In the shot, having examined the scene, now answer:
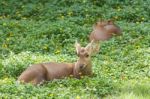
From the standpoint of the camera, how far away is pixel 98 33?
47.9 feet

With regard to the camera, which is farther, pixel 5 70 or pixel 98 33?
pixel 98 33

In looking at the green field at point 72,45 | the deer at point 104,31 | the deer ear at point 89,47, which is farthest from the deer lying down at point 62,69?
the deer at point 104,31

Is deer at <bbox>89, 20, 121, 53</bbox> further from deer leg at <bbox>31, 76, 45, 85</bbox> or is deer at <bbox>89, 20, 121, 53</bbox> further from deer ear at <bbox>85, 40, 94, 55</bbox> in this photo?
deer leg at <bbox>31, 76, 45, 85</bbox>

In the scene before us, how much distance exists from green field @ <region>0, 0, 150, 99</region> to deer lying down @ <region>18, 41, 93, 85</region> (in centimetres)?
20

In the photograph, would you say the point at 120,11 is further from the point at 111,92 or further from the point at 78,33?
the point at 111,92

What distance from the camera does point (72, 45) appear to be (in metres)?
13.5

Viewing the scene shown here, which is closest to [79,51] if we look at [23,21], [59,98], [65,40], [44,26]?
[59,98]

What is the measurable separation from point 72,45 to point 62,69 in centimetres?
314

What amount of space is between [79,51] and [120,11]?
722 cm

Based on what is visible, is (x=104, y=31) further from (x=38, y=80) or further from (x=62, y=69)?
(x=38, y=80)

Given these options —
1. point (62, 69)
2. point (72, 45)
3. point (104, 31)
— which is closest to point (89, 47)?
point (62, 69)

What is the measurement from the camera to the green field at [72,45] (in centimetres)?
935

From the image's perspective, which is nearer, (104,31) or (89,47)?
(89,47)

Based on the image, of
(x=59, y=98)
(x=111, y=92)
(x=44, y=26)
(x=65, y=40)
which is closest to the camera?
(x=59, y=98)
